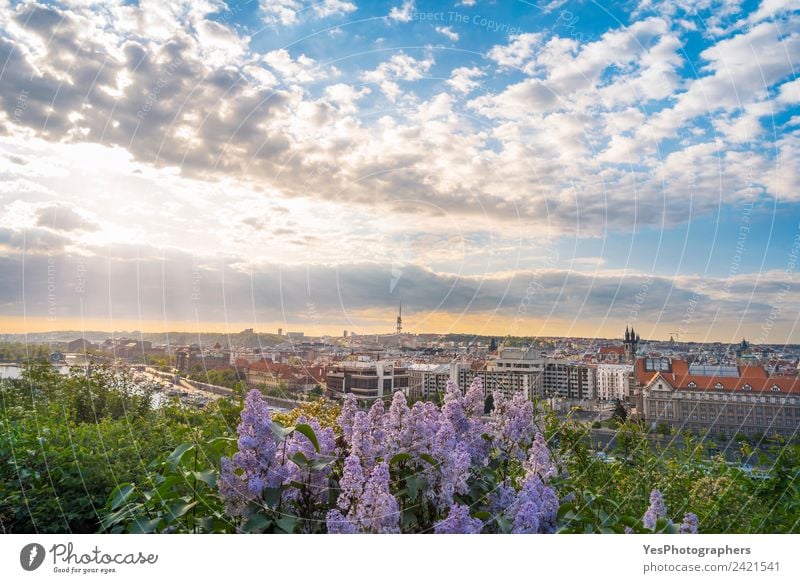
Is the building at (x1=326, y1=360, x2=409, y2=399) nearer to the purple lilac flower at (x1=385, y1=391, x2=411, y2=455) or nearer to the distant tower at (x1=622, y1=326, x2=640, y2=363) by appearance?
the purple lilac flower at (x1=385, y1=391, x2=411, y2=455)

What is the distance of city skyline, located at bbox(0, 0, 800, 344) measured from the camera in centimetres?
267

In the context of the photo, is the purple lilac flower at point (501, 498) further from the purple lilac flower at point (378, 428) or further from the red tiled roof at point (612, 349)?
the red tiled roof at point (612, 349)

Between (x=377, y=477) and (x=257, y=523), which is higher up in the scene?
(x=377, y=477)

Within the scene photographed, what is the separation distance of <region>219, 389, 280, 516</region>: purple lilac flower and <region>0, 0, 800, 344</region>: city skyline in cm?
108

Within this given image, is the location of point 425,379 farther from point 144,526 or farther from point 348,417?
point 144,526

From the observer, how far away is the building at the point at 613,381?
114 inches

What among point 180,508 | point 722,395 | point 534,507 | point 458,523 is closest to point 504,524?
point 534,507

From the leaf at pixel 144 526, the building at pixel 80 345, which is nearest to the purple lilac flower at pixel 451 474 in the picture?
the leaf at pixel 144 526

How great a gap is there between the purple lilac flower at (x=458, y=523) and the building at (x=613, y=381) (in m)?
1.62
